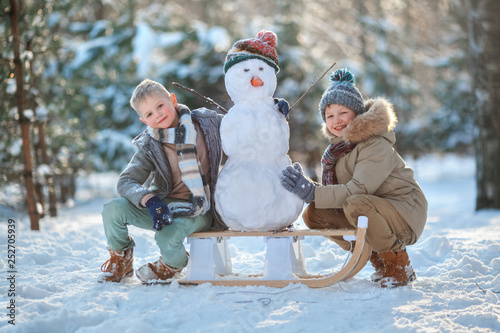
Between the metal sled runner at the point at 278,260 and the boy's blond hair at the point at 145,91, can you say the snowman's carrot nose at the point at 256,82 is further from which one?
the metal sled runner at the point at 278,260

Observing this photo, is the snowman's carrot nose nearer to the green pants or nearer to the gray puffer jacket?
the gray puffer jacket

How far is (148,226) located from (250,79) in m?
1.16

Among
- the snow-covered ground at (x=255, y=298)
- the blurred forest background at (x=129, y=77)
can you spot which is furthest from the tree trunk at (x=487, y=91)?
the snow-covered ground at (x=255, y=298)

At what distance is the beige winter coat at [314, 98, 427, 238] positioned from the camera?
302 cm

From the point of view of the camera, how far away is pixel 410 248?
3936 mm

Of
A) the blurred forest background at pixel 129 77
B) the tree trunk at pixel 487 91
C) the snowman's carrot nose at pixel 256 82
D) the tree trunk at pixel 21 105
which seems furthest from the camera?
the tree trunk at pixel 487 91

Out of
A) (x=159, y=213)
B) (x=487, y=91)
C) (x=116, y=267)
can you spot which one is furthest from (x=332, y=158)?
(x=487, y=91)

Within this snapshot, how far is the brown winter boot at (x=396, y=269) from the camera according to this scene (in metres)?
2.98

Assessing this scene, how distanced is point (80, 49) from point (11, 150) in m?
2.73

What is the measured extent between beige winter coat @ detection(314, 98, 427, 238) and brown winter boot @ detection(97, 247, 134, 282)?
129cm

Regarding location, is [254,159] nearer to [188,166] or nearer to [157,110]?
[188,166]

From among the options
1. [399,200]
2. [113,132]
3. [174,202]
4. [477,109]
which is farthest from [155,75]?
[399,200]

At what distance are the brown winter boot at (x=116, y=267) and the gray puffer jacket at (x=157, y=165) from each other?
388 mm

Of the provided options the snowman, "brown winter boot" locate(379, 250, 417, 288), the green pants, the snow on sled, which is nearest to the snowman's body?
the snowman
